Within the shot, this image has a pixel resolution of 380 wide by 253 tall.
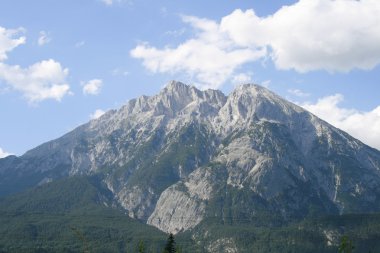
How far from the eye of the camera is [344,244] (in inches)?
1255

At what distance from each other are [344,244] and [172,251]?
128 feet

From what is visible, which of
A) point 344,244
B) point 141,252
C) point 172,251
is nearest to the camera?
point 344,244

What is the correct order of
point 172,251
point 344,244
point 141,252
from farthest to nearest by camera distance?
point 172,251, point 141,252, point 344,244

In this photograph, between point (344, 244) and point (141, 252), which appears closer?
point (344, 244)

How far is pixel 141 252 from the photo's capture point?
34.7 meters

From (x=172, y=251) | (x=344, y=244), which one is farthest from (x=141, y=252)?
(x=172, y=251)

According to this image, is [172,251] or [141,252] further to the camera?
[172,251]

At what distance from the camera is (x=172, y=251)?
68.4m

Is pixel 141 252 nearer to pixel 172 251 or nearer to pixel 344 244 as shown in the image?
pixel 344 244

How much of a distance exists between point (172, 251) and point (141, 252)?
34537 mm

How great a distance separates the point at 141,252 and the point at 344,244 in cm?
1212
